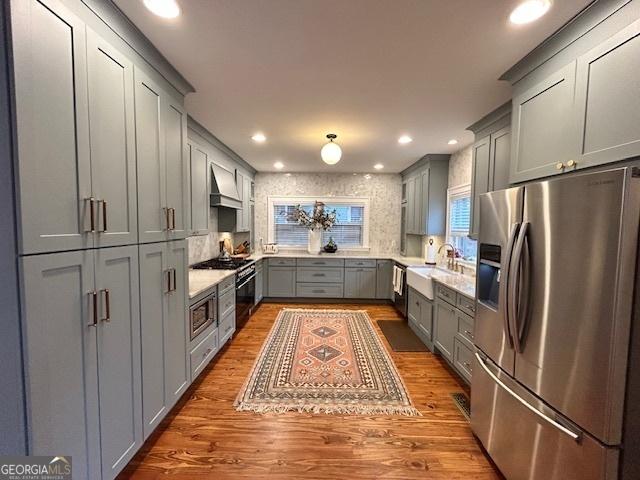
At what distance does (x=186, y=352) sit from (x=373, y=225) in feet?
14.2

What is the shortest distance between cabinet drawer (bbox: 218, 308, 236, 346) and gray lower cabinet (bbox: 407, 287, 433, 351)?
7.74 feet

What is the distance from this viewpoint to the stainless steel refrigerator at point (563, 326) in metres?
1.05

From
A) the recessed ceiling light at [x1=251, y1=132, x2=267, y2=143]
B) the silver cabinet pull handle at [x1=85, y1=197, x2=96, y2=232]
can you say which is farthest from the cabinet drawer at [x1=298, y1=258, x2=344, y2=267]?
the silver cabinet pull handle at [x1=85, y1=197, x2=96, y2=232]

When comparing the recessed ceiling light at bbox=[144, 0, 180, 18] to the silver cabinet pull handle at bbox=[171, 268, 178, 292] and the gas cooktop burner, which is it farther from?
the gas cooktop burner

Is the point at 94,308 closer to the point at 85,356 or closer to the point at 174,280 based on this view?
the point at 85,356

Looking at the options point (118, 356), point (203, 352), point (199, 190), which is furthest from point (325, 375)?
point (199, 190)

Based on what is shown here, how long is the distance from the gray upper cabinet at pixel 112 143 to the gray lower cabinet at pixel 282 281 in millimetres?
3671

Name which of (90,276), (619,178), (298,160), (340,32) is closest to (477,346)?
(619,178)

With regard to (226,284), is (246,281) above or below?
below

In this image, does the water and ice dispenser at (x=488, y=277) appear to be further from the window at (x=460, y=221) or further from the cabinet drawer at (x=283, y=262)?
the cabinet drawer at (x=283, y=262)

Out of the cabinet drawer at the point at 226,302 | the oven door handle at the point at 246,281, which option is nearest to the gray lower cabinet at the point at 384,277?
the oven door handle at the point at 246,281

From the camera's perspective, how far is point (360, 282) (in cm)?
513

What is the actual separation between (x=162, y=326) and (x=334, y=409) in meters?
1.44

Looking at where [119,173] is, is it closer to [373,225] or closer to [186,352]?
[186,352]
